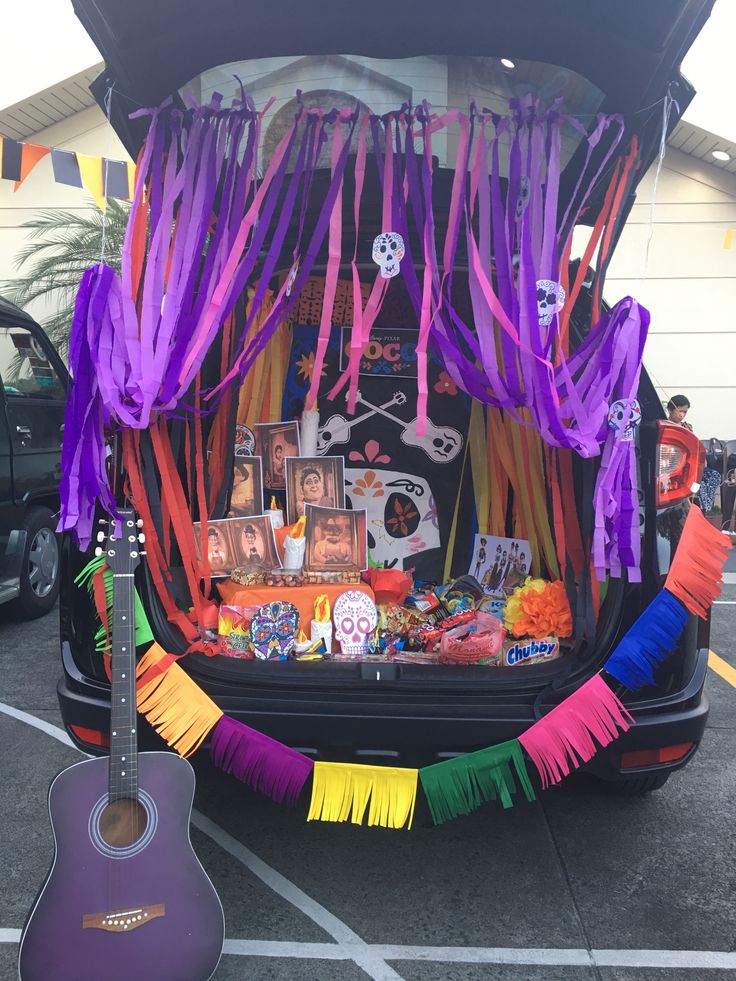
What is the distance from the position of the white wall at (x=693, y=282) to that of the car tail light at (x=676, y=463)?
31.2 ft

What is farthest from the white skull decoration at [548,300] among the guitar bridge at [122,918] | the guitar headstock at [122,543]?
the guitar bridge at [122,918]

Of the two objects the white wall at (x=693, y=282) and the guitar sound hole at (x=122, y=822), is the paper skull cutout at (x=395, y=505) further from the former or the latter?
the white wall at (x=693, y=282)

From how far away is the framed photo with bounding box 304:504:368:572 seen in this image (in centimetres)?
323

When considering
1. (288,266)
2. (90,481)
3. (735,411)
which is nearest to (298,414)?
(288,266)

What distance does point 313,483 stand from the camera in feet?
11.2

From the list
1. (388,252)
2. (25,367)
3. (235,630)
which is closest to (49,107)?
(25,367)

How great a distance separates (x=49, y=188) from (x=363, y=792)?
11764 millimetres

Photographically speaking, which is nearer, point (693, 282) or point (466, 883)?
point (466, 883)

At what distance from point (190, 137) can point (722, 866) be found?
281 cm

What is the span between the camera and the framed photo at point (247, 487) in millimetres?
3369

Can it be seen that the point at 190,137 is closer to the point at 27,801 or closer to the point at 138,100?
the point at 138,100

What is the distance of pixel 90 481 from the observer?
231cm

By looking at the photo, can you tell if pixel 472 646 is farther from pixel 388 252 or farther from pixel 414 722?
pixel 388 252

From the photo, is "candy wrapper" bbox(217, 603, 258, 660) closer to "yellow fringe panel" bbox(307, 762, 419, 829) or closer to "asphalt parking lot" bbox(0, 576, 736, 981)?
"yellow fringe panel" bbox(307, 762, 419, 829)
